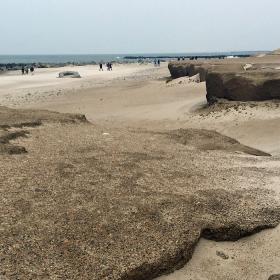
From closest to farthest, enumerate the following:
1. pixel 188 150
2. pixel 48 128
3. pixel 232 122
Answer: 1. pixel 188 150
2. pixel 48 128
3. pixel 232 122

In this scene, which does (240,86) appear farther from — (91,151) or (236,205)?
(236,205)

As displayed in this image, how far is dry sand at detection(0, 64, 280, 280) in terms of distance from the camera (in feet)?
20.6

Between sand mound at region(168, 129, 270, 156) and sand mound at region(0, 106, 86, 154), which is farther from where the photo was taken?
sand mound at region(168, 129, 270, 156)

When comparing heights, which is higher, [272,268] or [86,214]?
[86,214]

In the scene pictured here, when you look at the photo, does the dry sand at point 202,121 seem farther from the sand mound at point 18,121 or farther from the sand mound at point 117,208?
the sand mound at point 18,121

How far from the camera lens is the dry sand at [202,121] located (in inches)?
247

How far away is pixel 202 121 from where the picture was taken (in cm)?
1616

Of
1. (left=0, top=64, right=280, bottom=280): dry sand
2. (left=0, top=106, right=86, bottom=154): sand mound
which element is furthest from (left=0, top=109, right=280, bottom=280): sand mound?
(left=0, top=106, right=86, bottom=154): sand mound

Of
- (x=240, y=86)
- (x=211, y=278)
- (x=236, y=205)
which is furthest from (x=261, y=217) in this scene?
(x=240, y=86)

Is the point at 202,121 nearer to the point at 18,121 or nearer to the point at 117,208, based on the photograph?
the point at 18,121

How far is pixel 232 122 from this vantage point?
15.1 m

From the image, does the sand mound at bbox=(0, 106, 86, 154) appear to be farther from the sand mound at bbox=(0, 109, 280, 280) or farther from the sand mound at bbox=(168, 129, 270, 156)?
the sand mound at bbox=(168, 129, 270, 156)

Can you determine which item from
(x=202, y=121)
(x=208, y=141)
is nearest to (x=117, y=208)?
(x=208, y=141)

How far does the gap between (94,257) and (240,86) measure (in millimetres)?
11461
